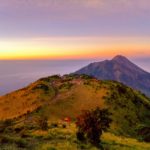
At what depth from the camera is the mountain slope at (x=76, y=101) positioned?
89.4m

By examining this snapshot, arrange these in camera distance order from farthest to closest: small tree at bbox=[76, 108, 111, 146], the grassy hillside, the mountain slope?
1. the mountain slope
2. the grassy hillside
3. small tree at bbox=[76, 108, 111, 146]

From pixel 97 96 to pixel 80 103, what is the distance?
677 centimetres

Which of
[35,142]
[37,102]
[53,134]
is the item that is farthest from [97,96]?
[35,142]

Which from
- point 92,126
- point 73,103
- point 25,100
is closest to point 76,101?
point 73,103

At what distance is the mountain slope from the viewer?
8944cm

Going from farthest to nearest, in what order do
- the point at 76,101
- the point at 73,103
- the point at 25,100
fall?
1. the point at 25,100
2. the point at 76,101
3. the point at 73,103

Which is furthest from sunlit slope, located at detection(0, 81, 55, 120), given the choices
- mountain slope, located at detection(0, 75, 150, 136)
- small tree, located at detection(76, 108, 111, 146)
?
small tree, located at detection(76, 108, 111, 146)

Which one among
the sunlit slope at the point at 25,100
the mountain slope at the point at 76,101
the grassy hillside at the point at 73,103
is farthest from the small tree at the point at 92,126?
the sunlit slope at the point at 25,100

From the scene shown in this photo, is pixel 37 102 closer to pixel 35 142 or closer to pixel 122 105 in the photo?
pixel 122 105

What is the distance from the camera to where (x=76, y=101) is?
98.6m

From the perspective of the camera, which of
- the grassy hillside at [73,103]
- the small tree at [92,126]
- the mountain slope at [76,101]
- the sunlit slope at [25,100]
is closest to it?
the small tree at [92,126]

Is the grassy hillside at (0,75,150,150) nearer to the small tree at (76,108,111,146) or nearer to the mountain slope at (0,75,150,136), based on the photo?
the mountain slope at (0,75,150,136)

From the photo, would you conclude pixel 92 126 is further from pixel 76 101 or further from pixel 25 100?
pixel 25 100

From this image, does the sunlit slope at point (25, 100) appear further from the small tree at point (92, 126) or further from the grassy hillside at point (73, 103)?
the small tree at point (92, 126)
